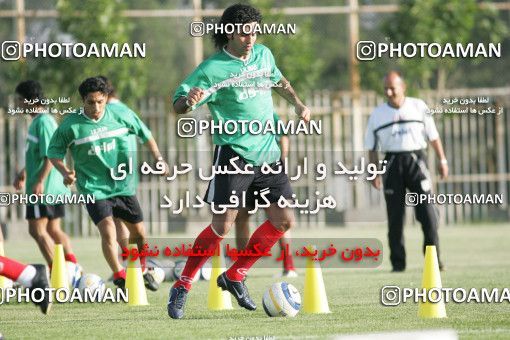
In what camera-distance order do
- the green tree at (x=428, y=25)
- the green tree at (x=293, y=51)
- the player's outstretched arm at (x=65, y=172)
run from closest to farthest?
1. the player's outstretched arm at (x=65, y=172)
2. the green tree at (x=428, y=25)
3. the green tree at (x=293, y=51)

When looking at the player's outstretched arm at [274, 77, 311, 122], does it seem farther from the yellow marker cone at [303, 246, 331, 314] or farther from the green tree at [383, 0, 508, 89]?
the green tree at [383, 0, 508, 89]

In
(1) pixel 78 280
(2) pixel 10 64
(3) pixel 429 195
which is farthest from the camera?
(2) pixel 10 64

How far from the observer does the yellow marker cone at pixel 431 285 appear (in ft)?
29.9

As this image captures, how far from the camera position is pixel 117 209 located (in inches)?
472

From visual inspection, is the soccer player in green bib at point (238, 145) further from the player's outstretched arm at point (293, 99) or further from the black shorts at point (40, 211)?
the black shorts at point (40, 211)

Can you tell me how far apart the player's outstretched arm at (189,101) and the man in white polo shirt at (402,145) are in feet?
17.4

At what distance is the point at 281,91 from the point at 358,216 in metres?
15.4

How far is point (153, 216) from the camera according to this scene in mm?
25406

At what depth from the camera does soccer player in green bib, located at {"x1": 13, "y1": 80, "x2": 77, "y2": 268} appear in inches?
519

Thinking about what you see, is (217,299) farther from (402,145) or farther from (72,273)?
(402,145)

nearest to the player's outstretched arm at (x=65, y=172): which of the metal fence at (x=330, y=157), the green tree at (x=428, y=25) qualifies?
the metal fence at (x=330, y=157)

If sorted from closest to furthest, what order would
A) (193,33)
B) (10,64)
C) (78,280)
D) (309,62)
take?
(78,280)
(193,33)
(10,64)
(309,62)

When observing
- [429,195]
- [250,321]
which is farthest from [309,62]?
[250,321]

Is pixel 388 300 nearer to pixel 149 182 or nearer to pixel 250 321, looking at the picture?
pixel 250 321
